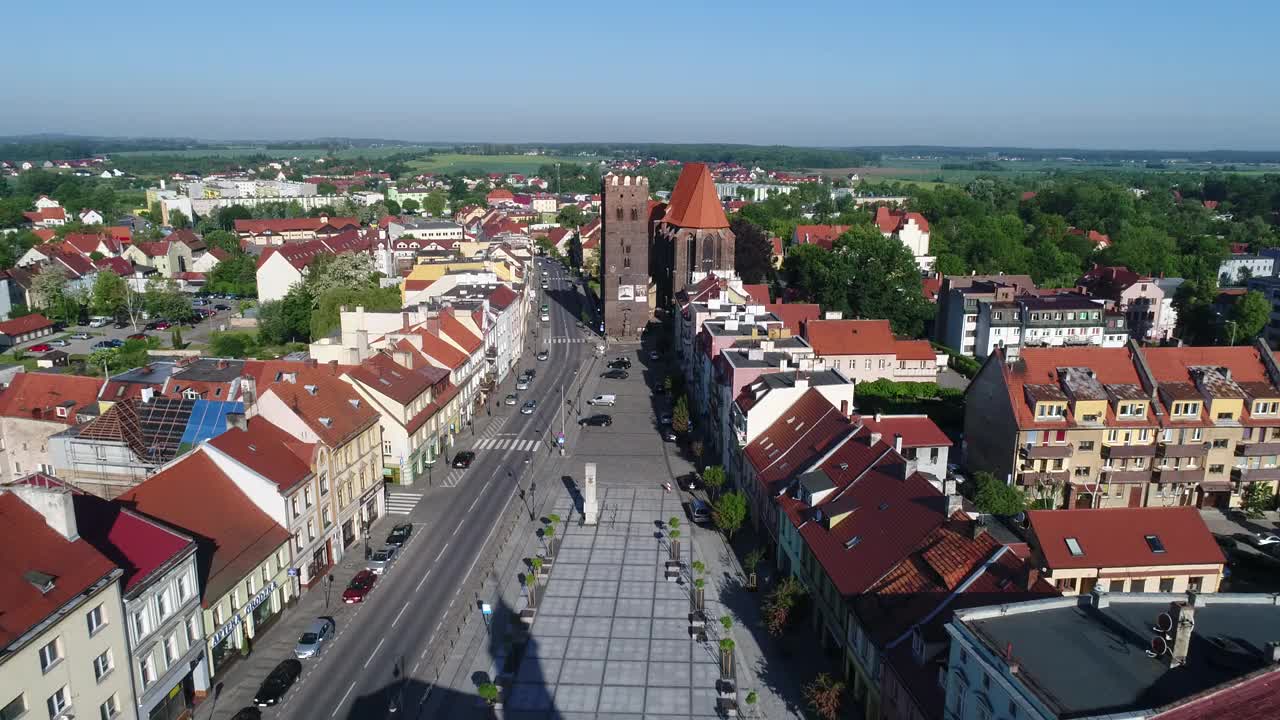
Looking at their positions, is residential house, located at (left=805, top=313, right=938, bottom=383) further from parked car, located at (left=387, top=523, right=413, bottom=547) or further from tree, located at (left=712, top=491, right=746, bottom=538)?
parked car, located at (left=387, top=523, right=413, bottom=547)

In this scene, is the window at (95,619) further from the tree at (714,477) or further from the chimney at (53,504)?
the tree at (714,477)

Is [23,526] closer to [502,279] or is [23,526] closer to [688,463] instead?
[688,463]

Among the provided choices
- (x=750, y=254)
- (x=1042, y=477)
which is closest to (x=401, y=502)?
(x=1042, y=477)

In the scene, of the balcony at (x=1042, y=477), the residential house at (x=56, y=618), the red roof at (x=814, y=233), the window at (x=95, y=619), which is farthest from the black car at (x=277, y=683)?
the red roof at (x=814, y=233)

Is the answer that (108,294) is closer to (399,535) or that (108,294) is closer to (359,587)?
(399,535)

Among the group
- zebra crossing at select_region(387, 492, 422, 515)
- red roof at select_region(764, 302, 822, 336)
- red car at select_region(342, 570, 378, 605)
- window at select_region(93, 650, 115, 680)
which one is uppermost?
red roof at select_region(764, 302, 822, 336)

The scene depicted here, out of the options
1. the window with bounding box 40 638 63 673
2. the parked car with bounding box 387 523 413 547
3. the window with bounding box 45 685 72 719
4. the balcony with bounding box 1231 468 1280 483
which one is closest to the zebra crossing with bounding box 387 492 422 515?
the parked car with bounding box 387 523 413 547
